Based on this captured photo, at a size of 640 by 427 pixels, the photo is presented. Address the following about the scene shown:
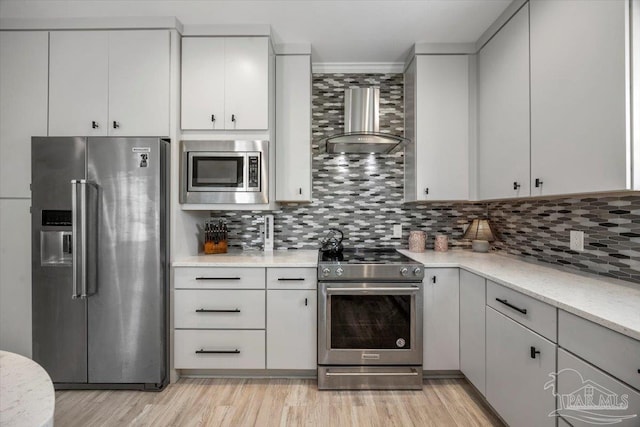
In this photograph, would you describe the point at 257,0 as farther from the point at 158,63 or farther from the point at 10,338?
the point at 10,338

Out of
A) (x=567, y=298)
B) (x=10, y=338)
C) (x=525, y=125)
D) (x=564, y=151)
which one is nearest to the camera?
(x=567, y=298)

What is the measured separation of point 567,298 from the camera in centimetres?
135

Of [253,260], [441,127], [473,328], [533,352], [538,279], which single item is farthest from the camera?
[441,127]

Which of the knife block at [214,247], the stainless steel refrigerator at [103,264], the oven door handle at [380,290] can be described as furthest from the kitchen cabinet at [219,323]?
the oven door handle at [380,290]

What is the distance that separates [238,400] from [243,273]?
2.75 feet

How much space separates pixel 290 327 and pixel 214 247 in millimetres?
972

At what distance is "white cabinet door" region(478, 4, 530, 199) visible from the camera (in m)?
1.97

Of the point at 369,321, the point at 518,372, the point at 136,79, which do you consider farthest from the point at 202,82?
the point at 518,372

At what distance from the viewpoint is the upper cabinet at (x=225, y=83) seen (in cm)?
242

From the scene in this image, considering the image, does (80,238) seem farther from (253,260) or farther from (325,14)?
(325,14)

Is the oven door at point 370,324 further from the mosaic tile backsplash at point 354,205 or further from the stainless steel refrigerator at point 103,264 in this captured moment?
the stainless steel refrigerator at point 103,264

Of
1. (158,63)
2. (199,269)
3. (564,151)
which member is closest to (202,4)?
Answer: (158,63)

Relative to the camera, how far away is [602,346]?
1.11 meters

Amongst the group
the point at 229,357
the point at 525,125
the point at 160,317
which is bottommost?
the point at 229,357
